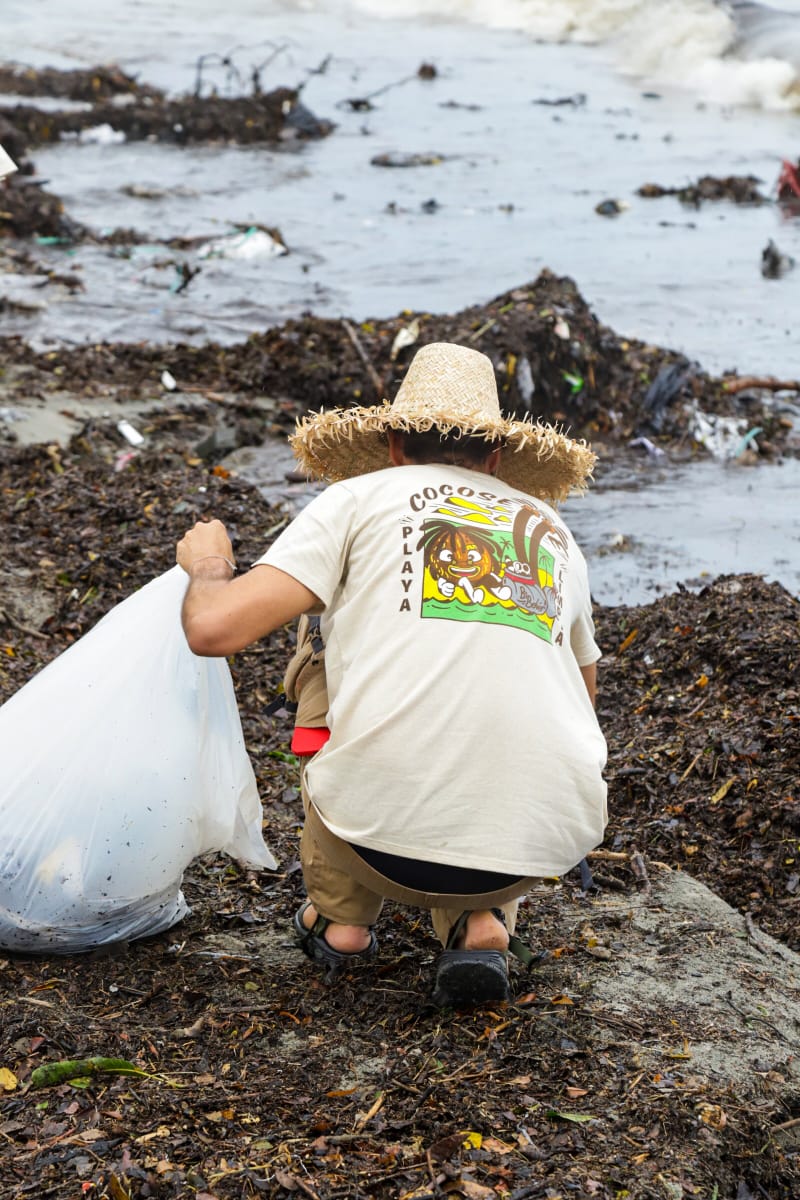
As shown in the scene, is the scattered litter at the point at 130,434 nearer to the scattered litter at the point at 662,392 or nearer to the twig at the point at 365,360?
the twig at the point at 365,360

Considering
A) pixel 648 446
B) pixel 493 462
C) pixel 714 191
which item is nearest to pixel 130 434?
pixel 648 446

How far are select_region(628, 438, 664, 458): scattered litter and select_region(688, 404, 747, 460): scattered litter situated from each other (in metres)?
0.31

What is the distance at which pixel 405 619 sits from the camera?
260cm

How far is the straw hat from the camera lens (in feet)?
9.25

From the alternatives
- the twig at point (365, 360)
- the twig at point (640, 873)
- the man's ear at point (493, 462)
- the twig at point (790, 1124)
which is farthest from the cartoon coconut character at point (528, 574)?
the twig at point (365, 360)

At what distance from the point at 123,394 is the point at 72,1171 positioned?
632cm

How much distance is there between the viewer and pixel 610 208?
16328mm

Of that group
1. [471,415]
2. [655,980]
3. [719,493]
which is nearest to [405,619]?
[471,415]

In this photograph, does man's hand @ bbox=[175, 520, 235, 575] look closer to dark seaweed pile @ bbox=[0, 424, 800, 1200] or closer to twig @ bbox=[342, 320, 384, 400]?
dark seaweed pile @ bbox=[0, 424, 800, 1200]

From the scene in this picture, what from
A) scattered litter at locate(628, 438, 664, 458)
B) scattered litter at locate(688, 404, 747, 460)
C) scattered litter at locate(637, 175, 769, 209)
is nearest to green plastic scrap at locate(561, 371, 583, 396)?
scattered litter at locate(628, 438, 664, 458)

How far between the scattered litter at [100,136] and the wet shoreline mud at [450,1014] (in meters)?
15.5

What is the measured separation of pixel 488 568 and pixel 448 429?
0.35m

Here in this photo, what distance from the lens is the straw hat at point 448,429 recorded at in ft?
9.25

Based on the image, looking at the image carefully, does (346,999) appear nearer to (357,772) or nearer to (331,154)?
(357,772)
